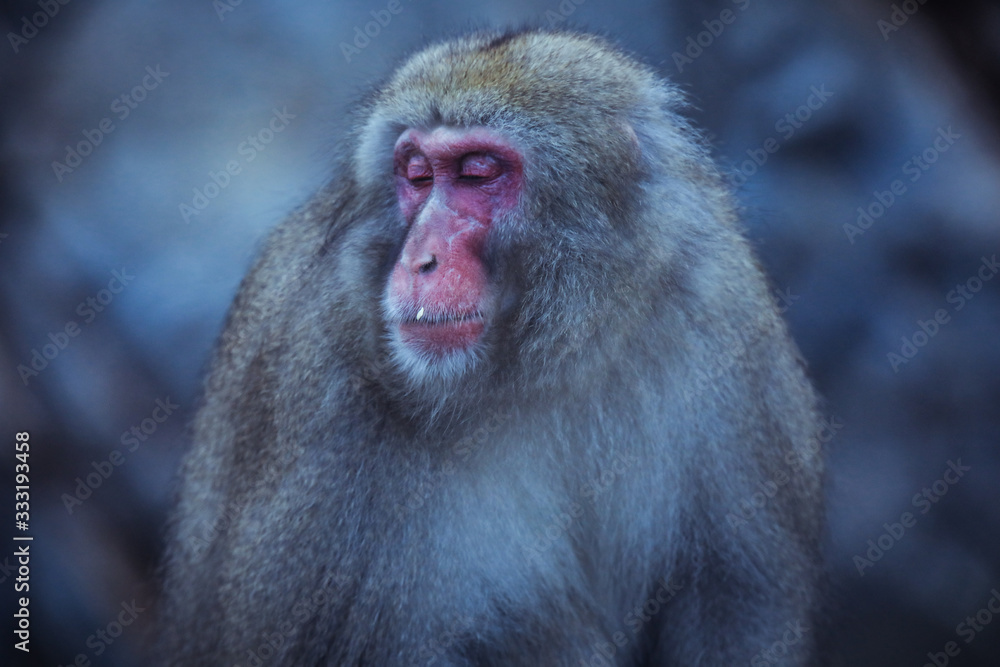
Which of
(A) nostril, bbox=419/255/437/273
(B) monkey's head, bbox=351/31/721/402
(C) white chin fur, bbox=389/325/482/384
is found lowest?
(C) white chin fur, bbox=389/325/482/384

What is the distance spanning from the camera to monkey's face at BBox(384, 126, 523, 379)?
214 centimetres

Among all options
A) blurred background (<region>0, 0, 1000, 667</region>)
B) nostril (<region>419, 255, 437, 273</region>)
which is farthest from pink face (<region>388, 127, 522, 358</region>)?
blurred background (<region>0, 0, 1000, 667</region>)

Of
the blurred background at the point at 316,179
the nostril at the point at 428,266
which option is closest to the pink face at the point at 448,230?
Result: the nostril at the point at 428,266

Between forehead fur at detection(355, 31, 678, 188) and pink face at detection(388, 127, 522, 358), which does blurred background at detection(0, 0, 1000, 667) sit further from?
pink face at detection(388, 127, 522, 358)

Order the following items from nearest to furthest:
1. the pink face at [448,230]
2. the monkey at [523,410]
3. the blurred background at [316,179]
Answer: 1. the pink face at [448,230]
2. the monkey at [523,410]
3. the blurred background at [316,179]

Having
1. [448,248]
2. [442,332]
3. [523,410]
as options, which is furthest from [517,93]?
[523,410]

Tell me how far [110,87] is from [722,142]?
2987 mm

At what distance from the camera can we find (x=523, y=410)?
2.34m

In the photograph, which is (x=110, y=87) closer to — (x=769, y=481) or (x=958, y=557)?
(x=769, y=481)

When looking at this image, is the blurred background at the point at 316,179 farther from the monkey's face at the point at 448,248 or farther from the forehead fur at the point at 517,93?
the monkey's face at the point at 448,248

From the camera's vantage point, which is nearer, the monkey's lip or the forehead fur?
the monkey's lip

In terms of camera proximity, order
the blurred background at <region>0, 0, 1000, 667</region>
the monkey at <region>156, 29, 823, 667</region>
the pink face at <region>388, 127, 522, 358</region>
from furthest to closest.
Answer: the blurred background at <region>0, 0, 1000, 667</region>, the monkey at <region>156, 29, 823, 667</region>, the pink face at <region>388, 127, 522, 358</region>

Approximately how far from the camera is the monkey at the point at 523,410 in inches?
89.4

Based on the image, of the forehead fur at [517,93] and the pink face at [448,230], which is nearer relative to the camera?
the pink face at [448,230]
